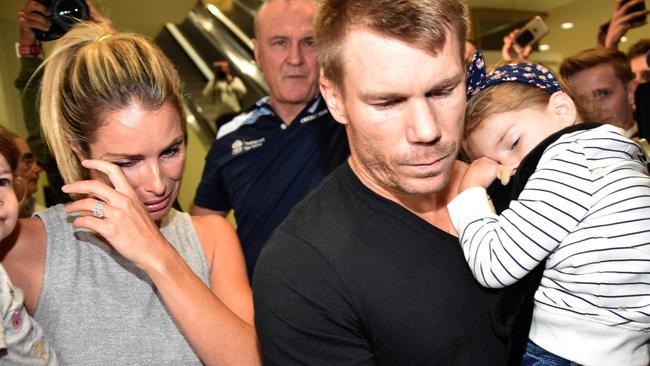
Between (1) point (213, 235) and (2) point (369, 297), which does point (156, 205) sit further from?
(2) point (369, 297)

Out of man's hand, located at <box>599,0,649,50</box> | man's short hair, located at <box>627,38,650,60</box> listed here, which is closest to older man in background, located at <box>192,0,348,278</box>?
man's hand, located at <box>599,0,649,50</box>

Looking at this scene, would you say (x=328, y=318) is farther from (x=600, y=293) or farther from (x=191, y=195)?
(x=191, y=195)

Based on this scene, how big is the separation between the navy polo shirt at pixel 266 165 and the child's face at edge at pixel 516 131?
110 centimetres

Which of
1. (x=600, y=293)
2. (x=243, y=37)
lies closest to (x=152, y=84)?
(x=600, y=293)

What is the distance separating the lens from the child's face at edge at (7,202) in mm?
1330

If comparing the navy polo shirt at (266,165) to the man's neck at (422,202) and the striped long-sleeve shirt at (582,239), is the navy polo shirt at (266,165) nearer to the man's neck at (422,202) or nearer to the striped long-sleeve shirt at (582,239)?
the man's neck at (422,202)

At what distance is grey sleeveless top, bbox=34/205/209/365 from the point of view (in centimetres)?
139

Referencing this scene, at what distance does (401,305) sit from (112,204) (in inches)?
26.8

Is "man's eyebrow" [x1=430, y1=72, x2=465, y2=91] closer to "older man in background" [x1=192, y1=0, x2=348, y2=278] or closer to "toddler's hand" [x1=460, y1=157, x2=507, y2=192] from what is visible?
"toddler's hand" [x1=460, y1=157, x2=507, y2=192]

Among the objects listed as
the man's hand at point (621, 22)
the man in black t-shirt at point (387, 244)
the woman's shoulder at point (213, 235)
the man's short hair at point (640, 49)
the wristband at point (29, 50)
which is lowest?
the woman's shoulder at point (213, 235)

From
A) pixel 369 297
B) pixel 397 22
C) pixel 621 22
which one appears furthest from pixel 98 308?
pixel 621 22

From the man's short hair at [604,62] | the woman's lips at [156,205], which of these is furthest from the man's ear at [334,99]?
the man's short hair at [604,62]

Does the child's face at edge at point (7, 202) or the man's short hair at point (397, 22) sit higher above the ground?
the man's short hair at point (397, 22)

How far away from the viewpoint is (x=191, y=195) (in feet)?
21.3
